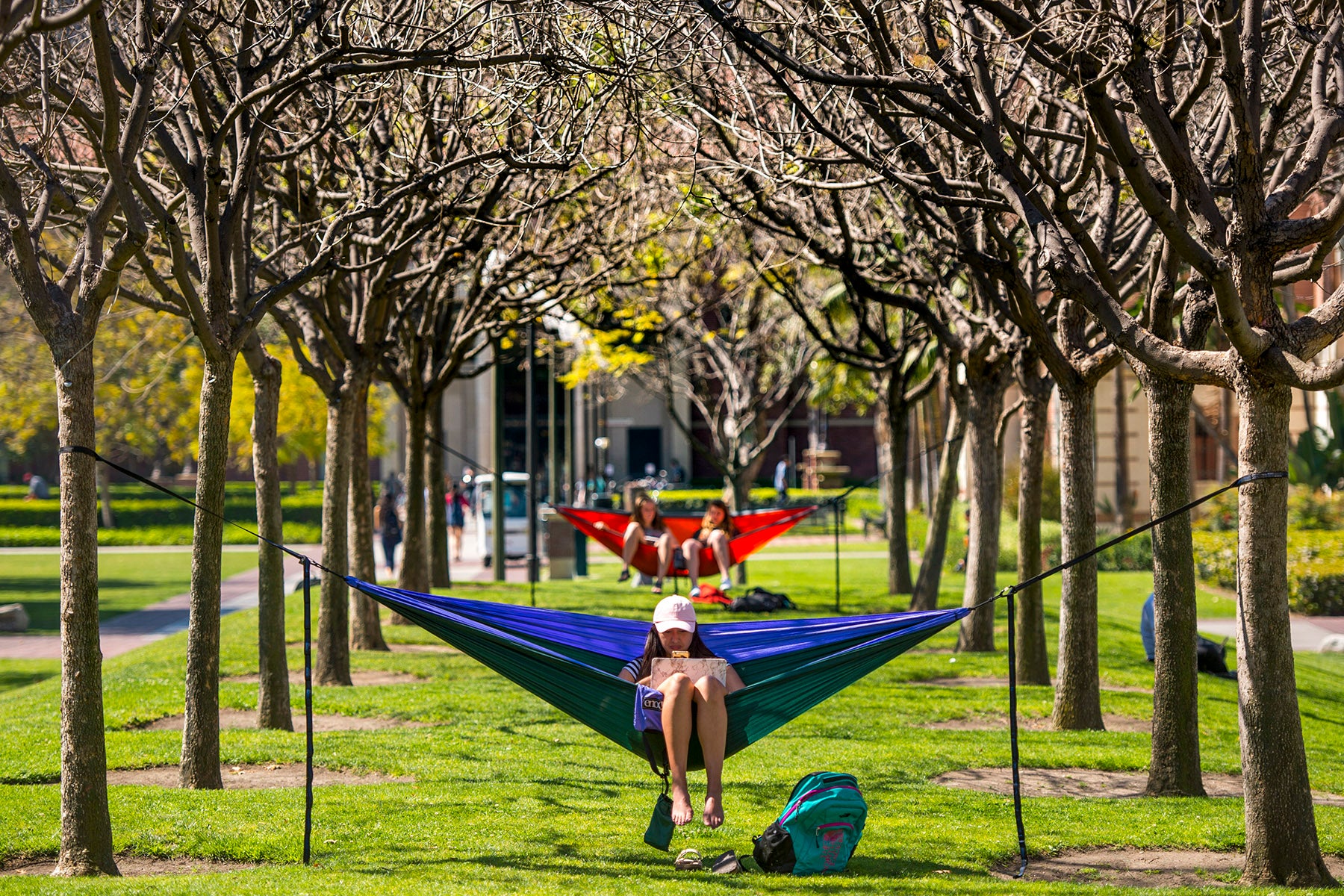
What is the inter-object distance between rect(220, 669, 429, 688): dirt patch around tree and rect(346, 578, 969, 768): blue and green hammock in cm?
434

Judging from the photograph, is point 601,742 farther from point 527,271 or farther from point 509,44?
point 527,271

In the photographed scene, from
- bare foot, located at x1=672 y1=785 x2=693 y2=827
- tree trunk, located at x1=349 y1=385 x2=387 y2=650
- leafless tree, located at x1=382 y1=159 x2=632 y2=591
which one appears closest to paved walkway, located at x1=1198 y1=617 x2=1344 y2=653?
leafless tree, located at x1=382 y1=159 x2=632 y2=591

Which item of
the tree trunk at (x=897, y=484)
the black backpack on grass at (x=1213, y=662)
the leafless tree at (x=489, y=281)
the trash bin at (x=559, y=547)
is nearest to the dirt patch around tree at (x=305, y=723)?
the leafless tree at (x=489, y=281)

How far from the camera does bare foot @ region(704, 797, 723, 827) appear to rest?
224 inches

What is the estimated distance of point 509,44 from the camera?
7758 mm

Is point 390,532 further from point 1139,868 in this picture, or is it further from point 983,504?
point 1139,868

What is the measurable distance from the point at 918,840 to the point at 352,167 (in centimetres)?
670

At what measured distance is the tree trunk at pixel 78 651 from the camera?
5102mm

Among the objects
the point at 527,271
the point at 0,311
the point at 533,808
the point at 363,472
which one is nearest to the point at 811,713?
the point at 533,808

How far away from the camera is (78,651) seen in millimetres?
5117

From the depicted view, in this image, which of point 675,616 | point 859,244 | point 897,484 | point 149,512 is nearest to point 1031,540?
point 675,616

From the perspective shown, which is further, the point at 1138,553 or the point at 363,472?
the point at 1138,553

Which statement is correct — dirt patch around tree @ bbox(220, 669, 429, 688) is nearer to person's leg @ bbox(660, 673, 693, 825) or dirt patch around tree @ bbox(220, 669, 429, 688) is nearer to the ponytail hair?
the ponytail hair

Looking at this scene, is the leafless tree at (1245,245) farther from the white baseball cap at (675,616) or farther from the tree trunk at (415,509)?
the tree trunk at (415,509)
